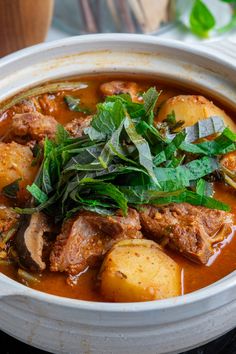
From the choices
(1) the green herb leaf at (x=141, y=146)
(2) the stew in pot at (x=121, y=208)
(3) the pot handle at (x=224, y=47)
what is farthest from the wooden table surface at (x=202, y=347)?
(3) the pot handle at (x=224, y=47)

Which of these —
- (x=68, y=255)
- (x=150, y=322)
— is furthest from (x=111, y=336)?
(x=68, y=255)

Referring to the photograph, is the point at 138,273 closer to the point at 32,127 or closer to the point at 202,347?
the point at 202,347

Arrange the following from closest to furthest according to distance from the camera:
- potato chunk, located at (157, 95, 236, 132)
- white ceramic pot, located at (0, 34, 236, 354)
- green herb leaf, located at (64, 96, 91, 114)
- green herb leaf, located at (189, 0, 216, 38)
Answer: white ceramic pot, located at (0, 34, 236, 354) < potato chunk, located at (157, 95, 236, 132) < green herb leaf, located at (64, 96, 91, 114) < green herb leaf, located at (189, 0, 216, 38)

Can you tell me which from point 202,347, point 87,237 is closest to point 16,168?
point 87,237

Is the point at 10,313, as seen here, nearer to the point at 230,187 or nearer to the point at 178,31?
the point at 230,187

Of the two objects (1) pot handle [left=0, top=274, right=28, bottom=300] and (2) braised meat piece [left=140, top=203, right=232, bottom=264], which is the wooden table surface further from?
(1) pot handle [left=0, top=274, right=28, bottom=300]

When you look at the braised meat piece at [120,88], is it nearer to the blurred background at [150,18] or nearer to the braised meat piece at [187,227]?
the braised meat piece at [187,227]

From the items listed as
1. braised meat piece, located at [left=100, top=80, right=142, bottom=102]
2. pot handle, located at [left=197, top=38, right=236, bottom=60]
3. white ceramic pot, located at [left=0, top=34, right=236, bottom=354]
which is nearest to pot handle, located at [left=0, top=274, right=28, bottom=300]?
white ceramic pot, located at [left=0, top=34, right=236, bottom=354]
